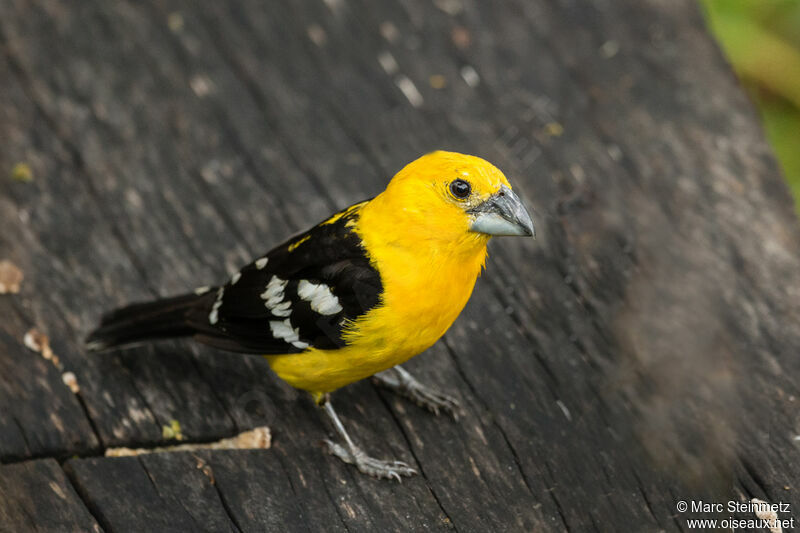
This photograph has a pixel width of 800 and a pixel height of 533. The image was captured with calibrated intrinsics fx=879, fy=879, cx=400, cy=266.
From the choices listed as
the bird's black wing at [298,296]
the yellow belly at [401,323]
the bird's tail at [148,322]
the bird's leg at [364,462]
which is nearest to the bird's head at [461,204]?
the yellow belly at [401,323]

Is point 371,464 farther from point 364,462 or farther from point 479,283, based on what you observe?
point 479,283

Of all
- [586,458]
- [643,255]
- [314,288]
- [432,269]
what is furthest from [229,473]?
[643,255]

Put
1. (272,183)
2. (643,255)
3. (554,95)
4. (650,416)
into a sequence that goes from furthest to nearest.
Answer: (554,95) → (272,183) → (643,255) → (650,416)

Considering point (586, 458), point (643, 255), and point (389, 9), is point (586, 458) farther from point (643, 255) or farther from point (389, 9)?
point (389, 9)

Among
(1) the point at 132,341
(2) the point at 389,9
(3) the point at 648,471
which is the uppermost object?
(2) the point at 389,9

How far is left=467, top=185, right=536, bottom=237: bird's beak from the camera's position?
3006mm

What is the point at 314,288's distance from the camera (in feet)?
10.7

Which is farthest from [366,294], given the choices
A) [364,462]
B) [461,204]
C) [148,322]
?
[148,322]

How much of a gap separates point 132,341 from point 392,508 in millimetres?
1234

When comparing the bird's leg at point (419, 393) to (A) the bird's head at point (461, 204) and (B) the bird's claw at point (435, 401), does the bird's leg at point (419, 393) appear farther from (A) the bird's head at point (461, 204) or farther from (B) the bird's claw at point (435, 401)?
(A) the bird's head at point (461, 204)

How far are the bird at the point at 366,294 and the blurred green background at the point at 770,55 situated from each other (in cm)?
397

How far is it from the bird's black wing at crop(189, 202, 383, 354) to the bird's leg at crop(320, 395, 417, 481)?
346mm

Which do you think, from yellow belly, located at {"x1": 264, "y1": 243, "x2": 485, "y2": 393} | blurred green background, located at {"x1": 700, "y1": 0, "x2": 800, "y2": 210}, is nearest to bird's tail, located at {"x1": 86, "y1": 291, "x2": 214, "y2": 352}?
yellow belly, located at {"x1": 264, "y1": 243, "x2": 485, "y2": 393}

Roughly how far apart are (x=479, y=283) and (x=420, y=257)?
0.77 metres
